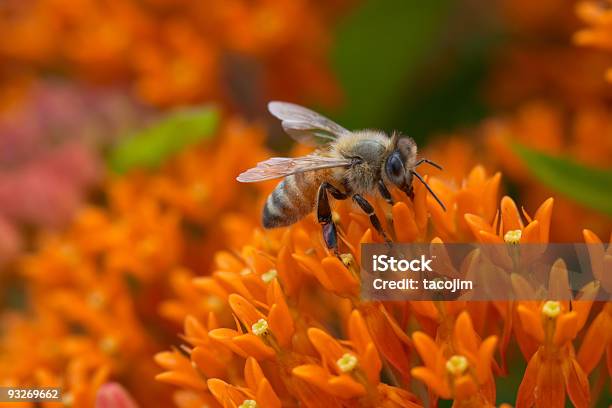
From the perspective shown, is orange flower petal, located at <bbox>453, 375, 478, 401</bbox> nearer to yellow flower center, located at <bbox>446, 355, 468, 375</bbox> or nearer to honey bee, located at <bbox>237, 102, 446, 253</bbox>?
yellow flower center, located at <bbox>446, 355, 468, 375</bbox>

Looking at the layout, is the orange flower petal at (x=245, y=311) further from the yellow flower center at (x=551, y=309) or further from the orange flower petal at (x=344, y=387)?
the yellow flower center at (x=551, y=309)

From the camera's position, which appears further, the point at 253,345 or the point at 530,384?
the point at 253,345

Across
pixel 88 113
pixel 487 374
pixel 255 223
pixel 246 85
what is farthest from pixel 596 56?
pixel 487 374

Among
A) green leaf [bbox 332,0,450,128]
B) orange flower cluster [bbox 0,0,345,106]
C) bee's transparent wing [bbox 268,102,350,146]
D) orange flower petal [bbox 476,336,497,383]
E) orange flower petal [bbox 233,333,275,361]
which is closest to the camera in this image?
orange flower petal [bbox 476,336,497,383]

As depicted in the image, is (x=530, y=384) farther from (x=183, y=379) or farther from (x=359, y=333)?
(x=183, y=379)

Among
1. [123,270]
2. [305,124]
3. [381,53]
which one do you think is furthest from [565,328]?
[381,53]

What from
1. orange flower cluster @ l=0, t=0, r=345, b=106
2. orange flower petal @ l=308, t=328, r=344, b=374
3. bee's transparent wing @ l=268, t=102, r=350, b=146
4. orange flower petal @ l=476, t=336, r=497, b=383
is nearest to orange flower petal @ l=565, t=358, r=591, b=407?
orange flower petal @ l=476, t=336, r=497, b=383
